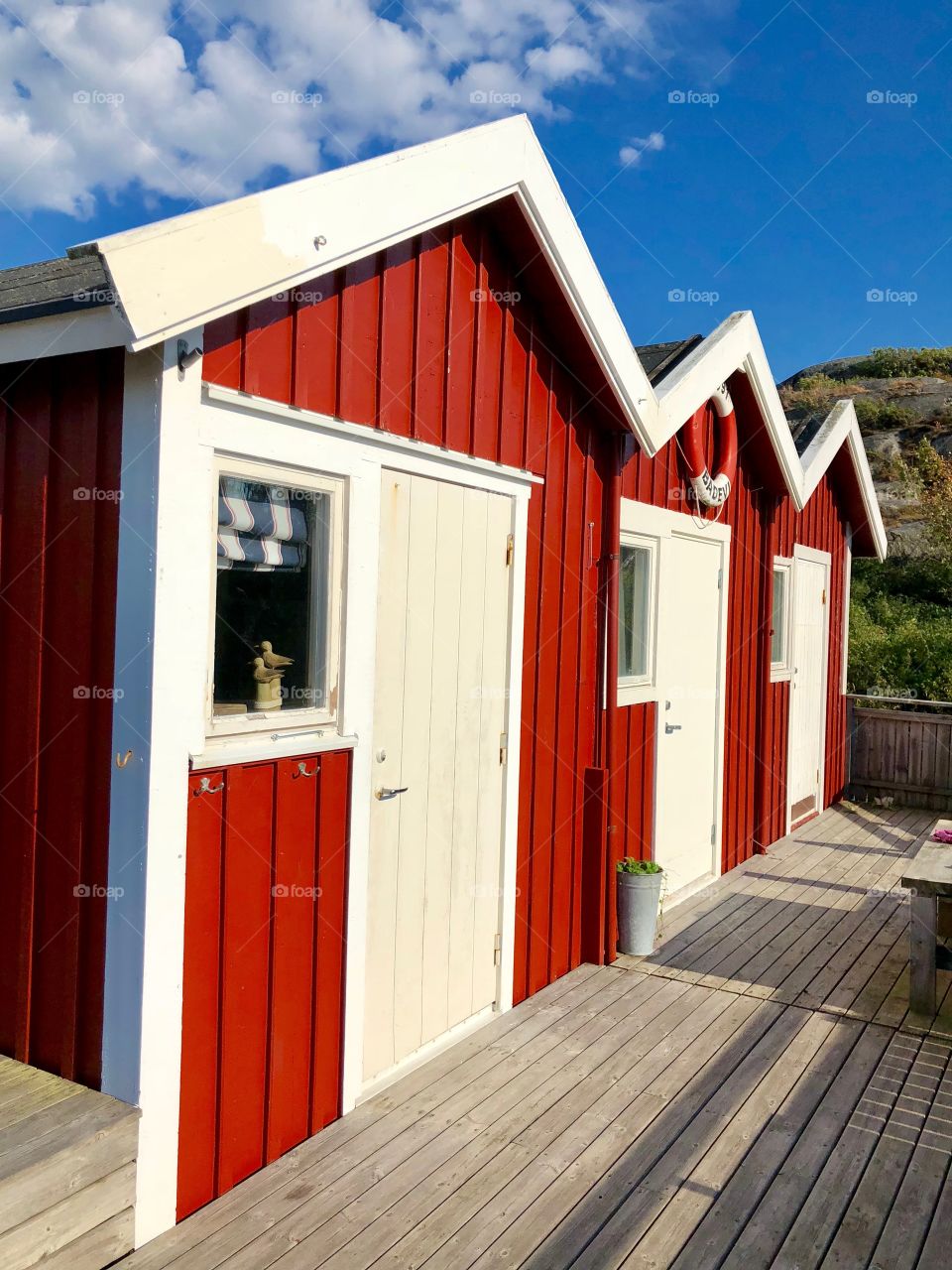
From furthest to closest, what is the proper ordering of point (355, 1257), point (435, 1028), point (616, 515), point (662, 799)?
point (662, 799) → point (616, 515) → point (435, 1028) → point (355, 1257)

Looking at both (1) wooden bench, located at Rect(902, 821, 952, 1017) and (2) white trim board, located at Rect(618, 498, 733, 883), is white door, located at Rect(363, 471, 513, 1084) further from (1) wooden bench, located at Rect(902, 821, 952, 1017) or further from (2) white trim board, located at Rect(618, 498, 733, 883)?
(1) wooden bench, located at Rect(902, 821, 952, 1017)

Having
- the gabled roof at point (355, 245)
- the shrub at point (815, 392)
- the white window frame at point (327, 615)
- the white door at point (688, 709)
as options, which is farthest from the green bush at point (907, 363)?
the white window frame at point (327, 615)

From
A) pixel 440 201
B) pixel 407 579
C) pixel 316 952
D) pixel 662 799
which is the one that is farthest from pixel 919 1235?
pixel 440 201

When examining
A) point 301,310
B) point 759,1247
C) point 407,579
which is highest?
point 301,310

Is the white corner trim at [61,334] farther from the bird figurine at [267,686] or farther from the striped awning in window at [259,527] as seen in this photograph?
the bird figurine at [267,686]

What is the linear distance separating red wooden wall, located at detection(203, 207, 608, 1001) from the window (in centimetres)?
32

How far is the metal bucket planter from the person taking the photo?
484 centimetres

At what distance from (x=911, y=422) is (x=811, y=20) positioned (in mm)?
22205

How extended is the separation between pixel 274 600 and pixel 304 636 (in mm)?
188

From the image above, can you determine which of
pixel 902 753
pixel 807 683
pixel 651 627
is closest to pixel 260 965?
pixel 651 627

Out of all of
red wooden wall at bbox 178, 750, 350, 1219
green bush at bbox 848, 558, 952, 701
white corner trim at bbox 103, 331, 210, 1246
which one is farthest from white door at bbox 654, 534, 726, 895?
green bush at bbox 848, 558, 952, 701

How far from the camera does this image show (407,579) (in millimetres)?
3402

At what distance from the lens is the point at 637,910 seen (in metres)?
4.89

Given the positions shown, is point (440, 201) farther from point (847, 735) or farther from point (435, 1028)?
point (847, 735)
